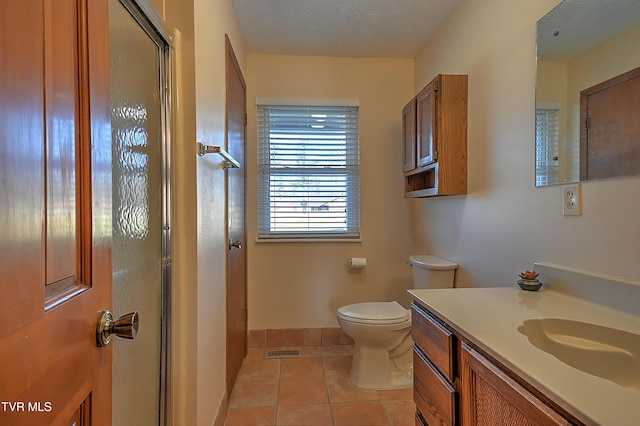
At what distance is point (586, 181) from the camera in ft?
3.48

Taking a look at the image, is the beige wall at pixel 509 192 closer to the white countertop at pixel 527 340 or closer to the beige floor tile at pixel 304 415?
the white countertop at pixel 527 340

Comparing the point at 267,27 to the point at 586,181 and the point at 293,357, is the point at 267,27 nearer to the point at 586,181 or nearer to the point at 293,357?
the point at 586,181

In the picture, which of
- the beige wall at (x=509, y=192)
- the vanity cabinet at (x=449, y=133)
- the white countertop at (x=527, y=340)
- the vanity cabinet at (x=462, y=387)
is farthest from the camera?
the vanity cabinet at (x=449, y=133)

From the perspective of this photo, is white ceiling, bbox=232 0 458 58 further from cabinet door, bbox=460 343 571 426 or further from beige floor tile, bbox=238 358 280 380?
beige floor tile, bbox=238 358 280 380

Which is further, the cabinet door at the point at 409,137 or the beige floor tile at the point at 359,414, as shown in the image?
the cabinet door at the point at 409,137

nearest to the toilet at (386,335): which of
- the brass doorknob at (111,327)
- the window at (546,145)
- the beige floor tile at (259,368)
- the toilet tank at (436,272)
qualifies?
the toilet tank at (436,272)

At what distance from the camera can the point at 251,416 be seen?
1.69m

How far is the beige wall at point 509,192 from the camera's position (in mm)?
998

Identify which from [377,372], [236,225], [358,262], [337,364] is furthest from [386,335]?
[236,225]

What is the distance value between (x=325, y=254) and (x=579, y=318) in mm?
1747

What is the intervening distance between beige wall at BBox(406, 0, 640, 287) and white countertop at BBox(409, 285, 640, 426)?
0.54 feet

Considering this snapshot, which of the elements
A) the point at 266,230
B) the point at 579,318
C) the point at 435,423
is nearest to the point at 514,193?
the point at 579,318

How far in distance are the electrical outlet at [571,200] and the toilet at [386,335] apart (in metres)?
0.81

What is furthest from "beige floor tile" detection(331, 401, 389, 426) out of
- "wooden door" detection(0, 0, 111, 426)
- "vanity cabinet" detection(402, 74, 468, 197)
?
"wooden door" detection(0, 0, 111, 426)
